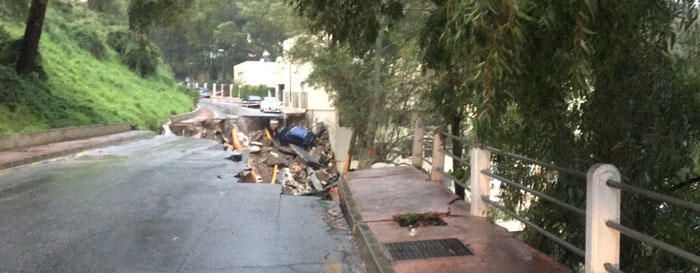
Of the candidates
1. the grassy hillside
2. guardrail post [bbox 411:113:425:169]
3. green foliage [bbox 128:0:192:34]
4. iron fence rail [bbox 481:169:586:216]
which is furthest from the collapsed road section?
iron fence rail [bbox 481:169:586:216]

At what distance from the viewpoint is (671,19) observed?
185 inches

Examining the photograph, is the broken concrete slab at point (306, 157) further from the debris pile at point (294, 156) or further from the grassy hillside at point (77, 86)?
the grassy hillside at point (77, 86)

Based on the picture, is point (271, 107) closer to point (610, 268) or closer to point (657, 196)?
point (610, 268)

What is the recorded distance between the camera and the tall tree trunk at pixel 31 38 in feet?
77.3

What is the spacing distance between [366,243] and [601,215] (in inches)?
114

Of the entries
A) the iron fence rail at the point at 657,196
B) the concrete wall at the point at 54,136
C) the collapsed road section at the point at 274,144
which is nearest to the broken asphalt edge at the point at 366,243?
the iron fence rail at the point at 657,196

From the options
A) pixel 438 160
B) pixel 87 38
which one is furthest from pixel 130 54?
pixel 438 160

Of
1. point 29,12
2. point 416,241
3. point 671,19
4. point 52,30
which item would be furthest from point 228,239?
point 52,30

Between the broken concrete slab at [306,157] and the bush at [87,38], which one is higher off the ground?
the bush at [87,38]

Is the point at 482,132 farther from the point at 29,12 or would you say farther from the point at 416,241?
the point at 29,12

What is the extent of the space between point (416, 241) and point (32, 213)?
20.0ft

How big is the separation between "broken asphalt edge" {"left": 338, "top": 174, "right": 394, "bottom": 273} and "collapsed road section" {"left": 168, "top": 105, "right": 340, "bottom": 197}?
6.98 m

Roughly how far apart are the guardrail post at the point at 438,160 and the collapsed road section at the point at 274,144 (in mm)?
6337

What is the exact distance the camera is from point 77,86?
31.8 metres
